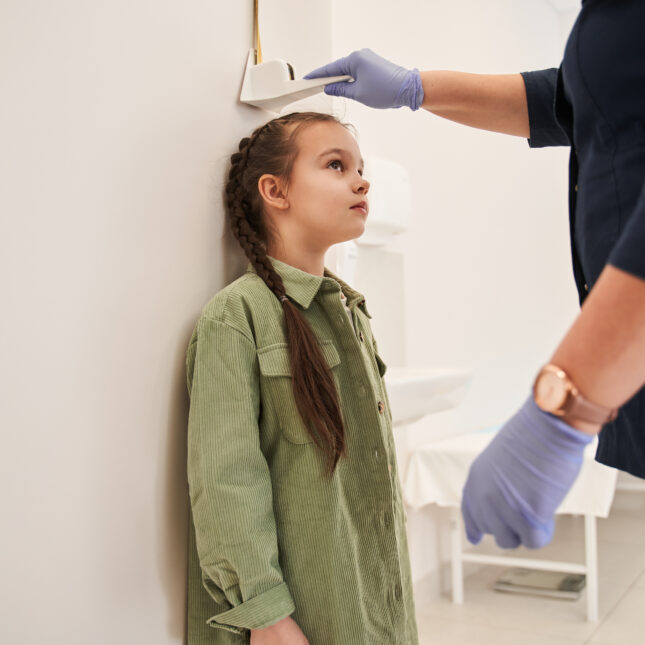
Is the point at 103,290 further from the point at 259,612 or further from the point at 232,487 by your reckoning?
the point at 259,612

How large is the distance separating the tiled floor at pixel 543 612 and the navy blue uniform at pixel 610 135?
169cm

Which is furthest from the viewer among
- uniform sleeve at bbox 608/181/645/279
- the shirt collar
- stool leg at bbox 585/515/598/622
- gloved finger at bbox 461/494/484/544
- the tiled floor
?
stool leg at bbox 585/515/598/622

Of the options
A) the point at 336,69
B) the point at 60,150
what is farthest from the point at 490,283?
the point at 60,150

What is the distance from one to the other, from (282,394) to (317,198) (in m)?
0.35

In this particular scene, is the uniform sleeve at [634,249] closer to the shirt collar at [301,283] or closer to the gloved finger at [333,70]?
the shirt collar at [301,283]

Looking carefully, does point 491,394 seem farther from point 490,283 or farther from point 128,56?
point 128,56

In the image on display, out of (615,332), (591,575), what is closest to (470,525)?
(615,332)

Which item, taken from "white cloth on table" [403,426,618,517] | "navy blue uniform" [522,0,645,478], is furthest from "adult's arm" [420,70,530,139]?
"white cloth on table" [403,426,618,517]

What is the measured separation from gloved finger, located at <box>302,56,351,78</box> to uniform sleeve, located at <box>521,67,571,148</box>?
0.31 metres

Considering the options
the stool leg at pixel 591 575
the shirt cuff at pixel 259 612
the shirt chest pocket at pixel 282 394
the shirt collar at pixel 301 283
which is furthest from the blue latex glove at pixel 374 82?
Result: the stool leg at pixel 591 575

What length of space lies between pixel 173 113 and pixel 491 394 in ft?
8.55

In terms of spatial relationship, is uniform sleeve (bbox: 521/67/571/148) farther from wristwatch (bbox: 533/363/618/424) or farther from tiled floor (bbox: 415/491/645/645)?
tiled floor (bbox: 415/491/645/645)

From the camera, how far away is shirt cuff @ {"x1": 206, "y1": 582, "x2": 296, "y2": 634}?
3.12ft

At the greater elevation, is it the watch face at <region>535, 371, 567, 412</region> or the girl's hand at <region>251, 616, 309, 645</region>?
the watch face at <region>535, 371, 567, 412</region>
